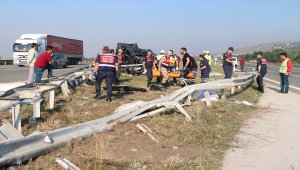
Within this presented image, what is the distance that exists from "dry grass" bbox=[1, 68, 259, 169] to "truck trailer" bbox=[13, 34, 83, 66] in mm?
29030

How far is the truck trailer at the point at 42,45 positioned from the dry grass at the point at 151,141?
29030 millimetres

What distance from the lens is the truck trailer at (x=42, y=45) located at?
36250mm

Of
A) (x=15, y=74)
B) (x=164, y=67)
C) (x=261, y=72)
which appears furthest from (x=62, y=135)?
(x=15, y=74)

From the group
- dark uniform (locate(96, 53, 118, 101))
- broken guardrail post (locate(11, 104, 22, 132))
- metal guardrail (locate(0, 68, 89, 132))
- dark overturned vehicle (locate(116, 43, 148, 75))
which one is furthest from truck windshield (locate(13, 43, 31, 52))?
broken guardrail post (locate(11, 104, 22, 132))

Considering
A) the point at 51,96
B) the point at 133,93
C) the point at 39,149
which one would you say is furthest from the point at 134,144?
the point at 133,93

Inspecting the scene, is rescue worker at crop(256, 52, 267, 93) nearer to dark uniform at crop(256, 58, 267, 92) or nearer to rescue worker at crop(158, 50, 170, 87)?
dark uniform at crop(256, 58, 267, 92)

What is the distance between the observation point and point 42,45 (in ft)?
125

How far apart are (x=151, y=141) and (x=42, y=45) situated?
3418cm

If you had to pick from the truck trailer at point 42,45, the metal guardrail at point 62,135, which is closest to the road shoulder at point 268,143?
the metal guardrail at point 62,135

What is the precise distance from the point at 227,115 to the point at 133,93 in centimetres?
455

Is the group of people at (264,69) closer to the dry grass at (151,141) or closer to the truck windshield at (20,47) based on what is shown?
the dry grass at (151,141)

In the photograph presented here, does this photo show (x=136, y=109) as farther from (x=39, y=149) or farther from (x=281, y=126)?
(x=281, y=126)

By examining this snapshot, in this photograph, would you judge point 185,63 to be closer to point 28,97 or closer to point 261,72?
point 261,72

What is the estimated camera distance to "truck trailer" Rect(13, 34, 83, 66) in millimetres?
36250
